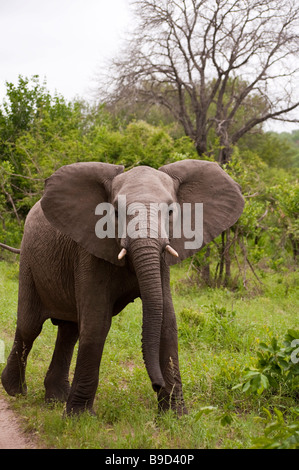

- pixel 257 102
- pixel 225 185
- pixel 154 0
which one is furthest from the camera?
pixel 257 102

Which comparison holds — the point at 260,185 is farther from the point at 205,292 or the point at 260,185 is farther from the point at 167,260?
the point at 167,260

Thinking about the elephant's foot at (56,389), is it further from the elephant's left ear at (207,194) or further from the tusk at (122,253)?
the tusk at (122,253)

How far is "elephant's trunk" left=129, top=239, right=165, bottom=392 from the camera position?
3.83 m

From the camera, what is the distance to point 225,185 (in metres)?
4.83

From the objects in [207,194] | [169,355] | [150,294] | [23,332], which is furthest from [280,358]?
[23,332]

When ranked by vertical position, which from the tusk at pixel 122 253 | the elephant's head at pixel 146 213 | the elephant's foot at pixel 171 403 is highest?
the elephant's head at pixel 146 213

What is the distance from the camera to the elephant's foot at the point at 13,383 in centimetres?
561

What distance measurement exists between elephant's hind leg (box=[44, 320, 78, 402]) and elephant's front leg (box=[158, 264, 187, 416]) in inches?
54.0

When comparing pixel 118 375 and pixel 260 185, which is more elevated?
pixel 260 185

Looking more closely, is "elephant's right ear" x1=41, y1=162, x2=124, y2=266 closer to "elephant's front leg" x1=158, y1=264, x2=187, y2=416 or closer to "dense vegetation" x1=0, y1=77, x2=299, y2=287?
"elephant's front leg" x1=158, y1=264, x2=187, y2=416

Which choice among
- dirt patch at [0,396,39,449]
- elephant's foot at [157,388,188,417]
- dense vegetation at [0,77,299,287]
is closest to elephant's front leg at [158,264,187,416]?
elephant's foot at [157,388,188,417]

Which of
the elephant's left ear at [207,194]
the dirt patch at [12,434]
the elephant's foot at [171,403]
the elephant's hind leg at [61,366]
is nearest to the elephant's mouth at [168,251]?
the elephant's left ear at [207,194]
